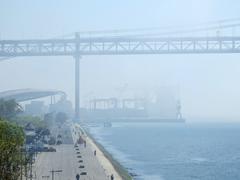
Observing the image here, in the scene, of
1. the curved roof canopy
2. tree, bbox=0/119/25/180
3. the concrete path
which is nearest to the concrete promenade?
the concrete path

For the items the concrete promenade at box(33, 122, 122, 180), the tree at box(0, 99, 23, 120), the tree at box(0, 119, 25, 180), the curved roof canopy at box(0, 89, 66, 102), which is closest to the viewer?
the tree at box(0, 119, 25, 180)

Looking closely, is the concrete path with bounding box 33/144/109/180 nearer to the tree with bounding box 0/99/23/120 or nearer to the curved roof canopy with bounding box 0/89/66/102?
the tree with bounding box 0/99/23/120

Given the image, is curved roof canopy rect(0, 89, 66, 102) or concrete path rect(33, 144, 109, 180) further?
curved roof canopy rect(0, 89, 66, 102)

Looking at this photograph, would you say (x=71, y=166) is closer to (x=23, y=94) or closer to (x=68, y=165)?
(x=68, y=165)

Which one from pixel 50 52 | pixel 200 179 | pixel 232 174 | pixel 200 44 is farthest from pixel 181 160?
pixel 50 52

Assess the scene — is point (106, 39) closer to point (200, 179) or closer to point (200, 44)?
point (200, 44)

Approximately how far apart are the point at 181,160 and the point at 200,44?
24.6 m

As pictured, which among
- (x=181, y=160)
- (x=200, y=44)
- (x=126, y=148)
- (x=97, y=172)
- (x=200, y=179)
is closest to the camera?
(x=97, y=172)

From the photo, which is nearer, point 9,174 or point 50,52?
point 9,174

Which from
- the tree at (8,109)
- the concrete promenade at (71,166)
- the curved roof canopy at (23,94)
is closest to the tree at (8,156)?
the concrete promenade at (71,166)

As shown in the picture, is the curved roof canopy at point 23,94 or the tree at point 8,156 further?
the curved roof canopy at point 23,94

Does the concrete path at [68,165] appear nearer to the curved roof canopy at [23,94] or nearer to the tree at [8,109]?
the tree at [8,109]

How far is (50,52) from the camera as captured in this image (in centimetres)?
7419

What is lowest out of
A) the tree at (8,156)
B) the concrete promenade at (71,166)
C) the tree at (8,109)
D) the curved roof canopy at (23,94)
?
the concrete promenade at (71,166)
